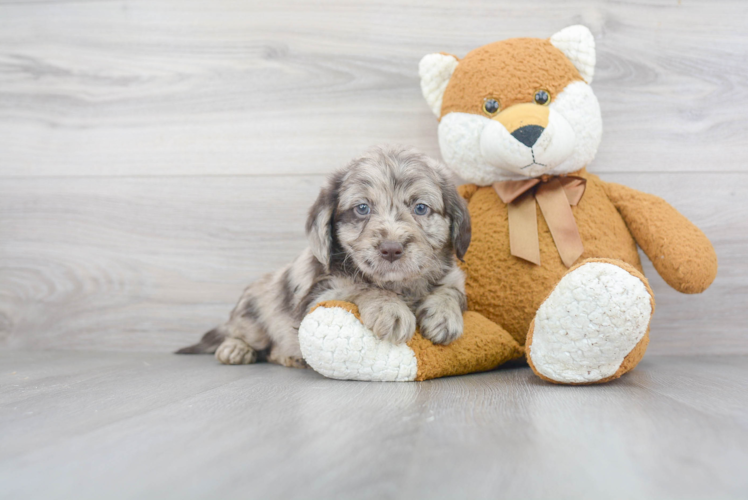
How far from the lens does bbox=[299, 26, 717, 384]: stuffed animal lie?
1455mm

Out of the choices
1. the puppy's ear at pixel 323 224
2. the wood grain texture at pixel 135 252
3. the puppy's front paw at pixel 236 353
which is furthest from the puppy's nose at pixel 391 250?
the wood grain texture at pixel 135 252

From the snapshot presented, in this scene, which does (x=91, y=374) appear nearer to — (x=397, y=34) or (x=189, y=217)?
(x=189, y=217)


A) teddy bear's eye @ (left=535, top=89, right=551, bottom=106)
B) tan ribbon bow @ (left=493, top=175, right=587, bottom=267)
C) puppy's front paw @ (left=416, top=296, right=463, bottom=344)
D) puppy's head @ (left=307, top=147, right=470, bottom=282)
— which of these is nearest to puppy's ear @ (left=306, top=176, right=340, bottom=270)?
puppy's head @ (left=307, top=147, right=470, bottom=282)

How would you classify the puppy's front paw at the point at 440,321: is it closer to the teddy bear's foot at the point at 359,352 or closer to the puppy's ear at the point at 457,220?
the teddy bear's foot at the point at 359,352

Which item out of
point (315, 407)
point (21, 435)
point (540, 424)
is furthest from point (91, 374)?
point (540, 424)

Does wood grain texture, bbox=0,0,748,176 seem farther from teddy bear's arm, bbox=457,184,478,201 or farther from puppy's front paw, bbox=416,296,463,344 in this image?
puppy's front paw, bbox=416,296,463,344

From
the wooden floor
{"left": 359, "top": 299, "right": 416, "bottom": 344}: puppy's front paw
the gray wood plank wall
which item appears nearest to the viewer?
the wooden floor

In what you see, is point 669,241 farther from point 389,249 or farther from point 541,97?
point 389,249

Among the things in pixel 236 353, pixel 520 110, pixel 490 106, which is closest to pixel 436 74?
pixel 490 106

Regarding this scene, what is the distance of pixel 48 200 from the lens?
242 cm

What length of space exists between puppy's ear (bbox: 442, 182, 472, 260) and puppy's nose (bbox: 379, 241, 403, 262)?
305mm

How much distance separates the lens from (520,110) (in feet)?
5.50

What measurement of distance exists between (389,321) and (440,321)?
0.17m

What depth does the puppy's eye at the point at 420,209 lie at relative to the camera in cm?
164
